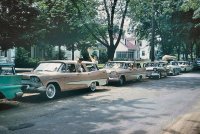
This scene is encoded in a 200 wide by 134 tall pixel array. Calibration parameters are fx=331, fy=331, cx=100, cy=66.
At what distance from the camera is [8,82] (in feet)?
36.8

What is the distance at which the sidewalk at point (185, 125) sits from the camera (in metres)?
8.12

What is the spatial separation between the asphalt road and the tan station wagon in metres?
0.49

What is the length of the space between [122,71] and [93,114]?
10367 millimetres

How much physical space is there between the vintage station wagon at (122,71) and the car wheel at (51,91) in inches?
257

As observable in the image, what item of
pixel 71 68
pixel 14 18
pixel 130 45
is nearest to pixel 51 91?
pixel 71 68

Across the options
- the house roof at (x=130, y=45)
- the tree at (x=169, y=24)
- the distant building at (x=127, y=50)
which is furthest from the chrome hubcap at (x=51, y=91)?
the house roof at (x=130, y=45)

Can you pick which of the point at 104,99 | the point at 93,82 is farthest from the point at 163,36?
the point at 104,99

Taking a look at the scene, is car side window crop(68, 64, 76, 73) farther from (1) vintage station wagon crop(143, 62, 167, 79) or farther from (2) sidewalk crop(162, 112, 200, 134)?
(1) vintage station wagon crop(143, 62, 167, 79)

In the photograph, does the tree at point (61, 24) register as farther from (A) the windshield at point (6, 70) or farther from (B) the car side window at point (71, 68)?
(A) the windshield at point (6, 70)

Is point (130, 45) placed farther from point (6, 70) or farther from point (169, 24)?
point (6, 70)

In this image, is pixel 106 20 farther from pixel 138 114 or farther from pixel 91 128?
pixel 91 128

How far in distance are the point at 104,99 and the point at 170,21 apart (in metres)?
33.1

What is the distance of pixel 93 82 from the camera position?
16953mm

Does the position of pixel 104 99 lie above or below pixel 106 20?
below
